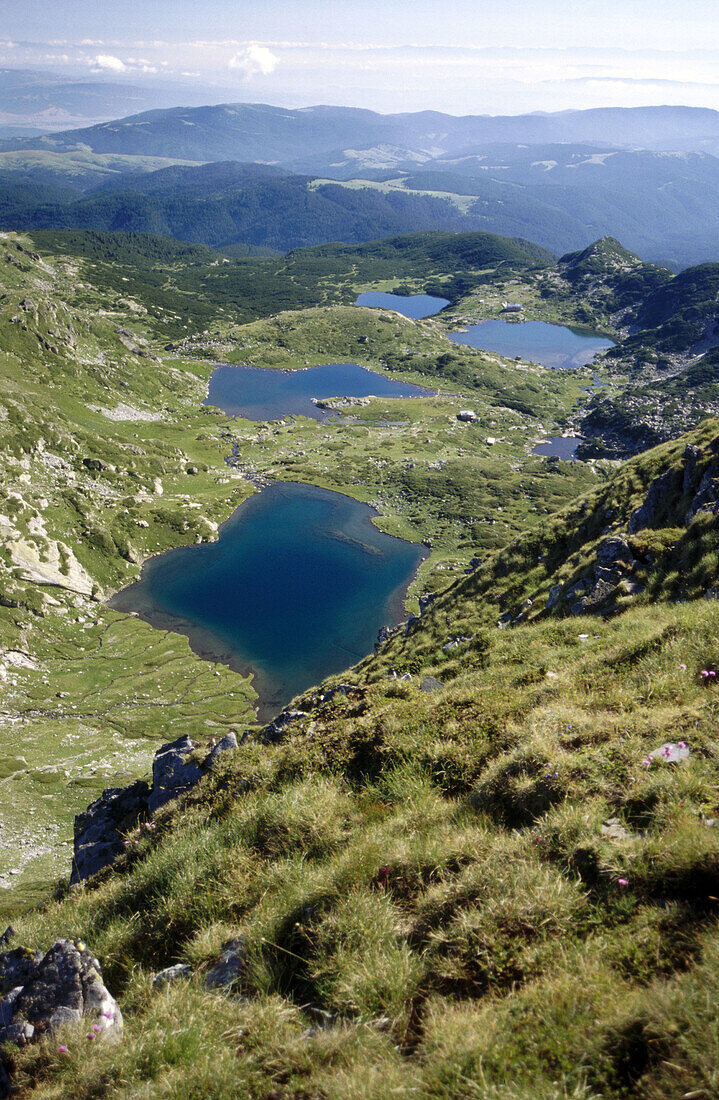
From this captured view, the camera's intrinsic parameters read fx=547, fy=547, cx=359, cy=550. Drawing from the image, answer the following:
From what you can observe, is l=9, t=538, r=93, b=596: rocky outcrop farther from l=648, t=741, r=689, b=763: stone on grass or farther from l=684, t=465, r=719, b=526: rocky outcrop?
l=648, t=741, r=689, b=763: stone on grass

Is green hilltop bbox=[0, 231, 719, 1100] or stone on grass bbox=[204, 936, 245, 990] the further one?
stone on grass bbox=[204, 936, 245, 990]

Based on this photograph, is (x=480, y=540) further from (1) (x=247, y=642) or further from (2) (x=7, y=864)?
(2) (x=7, y=864)

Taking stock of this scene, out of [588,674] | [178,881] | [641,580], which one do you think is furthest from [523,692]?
[641,580]

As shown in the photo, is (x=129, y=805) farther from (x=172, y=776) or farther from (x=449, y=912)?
(x=449, y=912)

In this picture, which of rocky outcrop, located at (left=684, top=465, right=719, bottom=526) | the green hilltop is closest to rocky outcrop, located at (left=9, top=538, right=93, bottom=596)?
the green hilltop

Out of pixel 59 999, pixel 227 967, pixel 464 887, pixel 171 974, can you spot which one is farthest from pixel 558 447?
pixel 59 999
